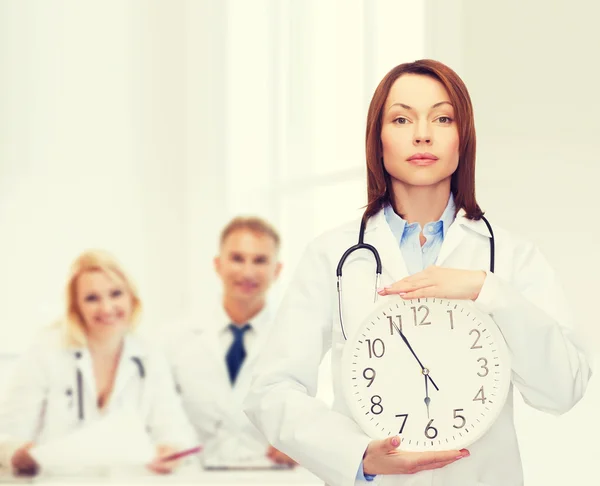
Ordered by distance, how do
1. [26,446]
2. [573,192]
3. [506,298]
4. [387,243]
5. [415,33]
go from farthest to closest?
[26,446] → [415,33] → [573,192] → [387,243] → [506,298]

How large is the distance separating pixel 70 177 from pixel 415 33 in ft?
4.07

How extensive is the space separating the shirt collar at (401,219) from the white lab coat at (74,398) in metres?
1.52

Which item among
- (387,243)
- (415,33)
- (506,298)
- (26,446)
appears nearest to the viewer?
(506,298)

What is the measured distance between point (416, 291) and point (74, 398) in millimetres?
1748

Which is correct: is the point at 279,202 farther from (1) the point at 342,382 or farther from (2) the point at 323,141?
(1) the point at 342,382

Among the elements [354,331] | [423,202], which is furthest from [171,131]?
[354,331]

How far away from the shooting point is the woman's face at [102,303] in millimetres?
2775

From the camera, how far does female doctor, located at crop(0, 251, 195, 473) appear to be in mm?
2693

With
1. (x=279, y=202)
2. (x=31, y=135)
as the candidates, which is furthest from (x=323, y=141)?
(x=31, y=135)

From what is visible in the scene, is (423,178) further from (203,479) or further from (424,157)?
(203,479)

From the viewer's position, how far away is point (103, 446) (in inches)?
106

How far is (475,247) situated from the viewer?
1.34 m

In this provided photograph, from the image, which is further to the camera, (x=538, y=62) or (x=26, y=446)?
(x=26, y=446)

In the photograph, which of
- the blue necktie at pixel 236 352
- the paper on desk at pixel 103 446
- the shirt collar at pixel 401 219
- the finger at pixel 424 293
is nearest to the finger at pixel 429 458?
the finger at pixel 424 293
